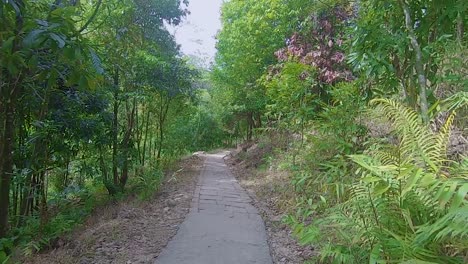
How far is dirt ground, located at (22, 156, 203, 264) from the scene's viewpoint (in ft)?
13.6

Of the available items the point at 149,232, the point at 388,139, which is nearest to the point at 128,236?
the point at 149,232

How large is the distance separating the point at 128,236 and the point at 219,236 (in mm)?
1147

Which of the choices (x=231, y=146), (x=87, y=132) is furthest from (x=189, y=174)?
(x=231, y=146)

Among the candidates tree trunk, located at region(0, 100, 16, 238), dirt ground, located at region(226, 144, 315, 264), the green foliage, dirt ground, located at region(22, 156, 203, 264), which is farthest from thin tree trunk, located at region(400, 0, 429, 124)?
tree trunk, located at region(0, 100, 16, 238)

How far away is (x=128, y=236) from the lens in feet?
15.9

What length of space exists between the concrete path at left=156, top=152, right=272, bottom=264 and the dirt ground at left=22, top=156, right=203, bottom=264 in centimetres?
18

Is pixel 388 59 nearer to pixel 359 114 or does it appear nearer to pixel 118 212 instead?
pixel 359 114

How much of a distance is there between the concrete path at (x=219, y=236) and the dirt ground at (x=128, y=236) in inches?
6.9

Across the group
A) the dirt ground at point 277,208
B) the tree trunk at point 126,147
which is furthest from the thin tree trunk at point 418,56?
the tree trunk at point 126,147

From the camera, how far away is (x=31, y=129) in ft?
22.2

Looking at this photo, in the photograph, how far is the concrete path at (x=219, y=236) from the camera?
407cm

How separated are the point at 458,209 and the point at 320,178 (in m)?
3.68

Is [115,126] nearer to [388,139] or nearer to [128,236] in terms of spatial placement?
[128,236]

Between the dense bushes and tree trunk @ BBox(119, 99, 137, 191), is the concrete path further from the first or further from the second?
tree trunk @ BBox(119, 99, 137, 191)
